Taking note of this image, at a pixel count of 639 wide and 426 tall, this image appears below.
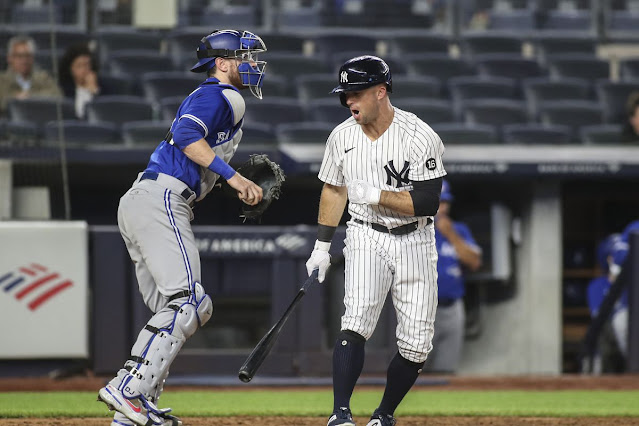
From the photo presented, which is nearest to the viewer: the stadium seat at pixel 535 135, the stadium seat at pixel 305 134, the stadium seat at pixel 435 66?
the stadium seat at pixel 305 134

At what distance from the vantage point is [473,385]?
25.2ft

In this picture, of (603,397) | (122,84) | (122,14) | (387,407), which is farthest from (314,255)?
(122,14)

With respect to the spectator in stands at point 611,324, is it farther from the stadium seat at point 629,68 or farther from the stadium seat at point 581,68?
the stadium seat at point 629,68

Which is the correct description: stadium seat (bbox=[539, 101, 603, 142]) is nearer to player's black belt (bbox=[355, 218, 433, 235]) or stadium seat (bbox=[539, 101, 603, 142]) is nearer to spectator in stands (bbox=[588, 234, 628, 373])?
spectator in stands (bbox=[588, 234, 628, 373])

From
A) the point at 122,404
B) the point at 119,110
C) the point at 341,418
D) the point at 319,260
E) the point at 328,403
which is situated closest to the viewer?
the point at 122,404

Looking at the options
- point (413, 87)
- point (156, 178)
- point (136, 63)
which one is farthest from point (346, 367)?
point (136, 63)

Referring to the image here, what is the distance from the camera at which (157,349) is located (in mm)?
4238

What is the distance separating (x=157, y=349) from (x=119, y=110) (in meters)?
5.15

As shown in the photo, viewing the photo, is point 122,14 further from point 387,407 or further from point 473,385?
point 387,407

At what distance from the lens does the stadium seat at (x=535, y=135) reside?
9391mm

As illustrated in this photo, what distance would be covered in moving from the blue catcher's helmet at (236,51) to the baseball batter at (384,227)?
40cm

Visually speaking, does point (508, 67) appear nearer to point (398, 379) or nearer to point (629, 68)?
point (629, 68)

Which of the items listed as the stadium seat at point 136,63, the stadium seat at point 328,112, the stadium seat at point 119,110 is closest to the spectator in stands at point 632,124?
the stadium seat at point 328,112

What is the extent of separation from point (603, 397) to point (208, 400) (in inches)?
99.0
